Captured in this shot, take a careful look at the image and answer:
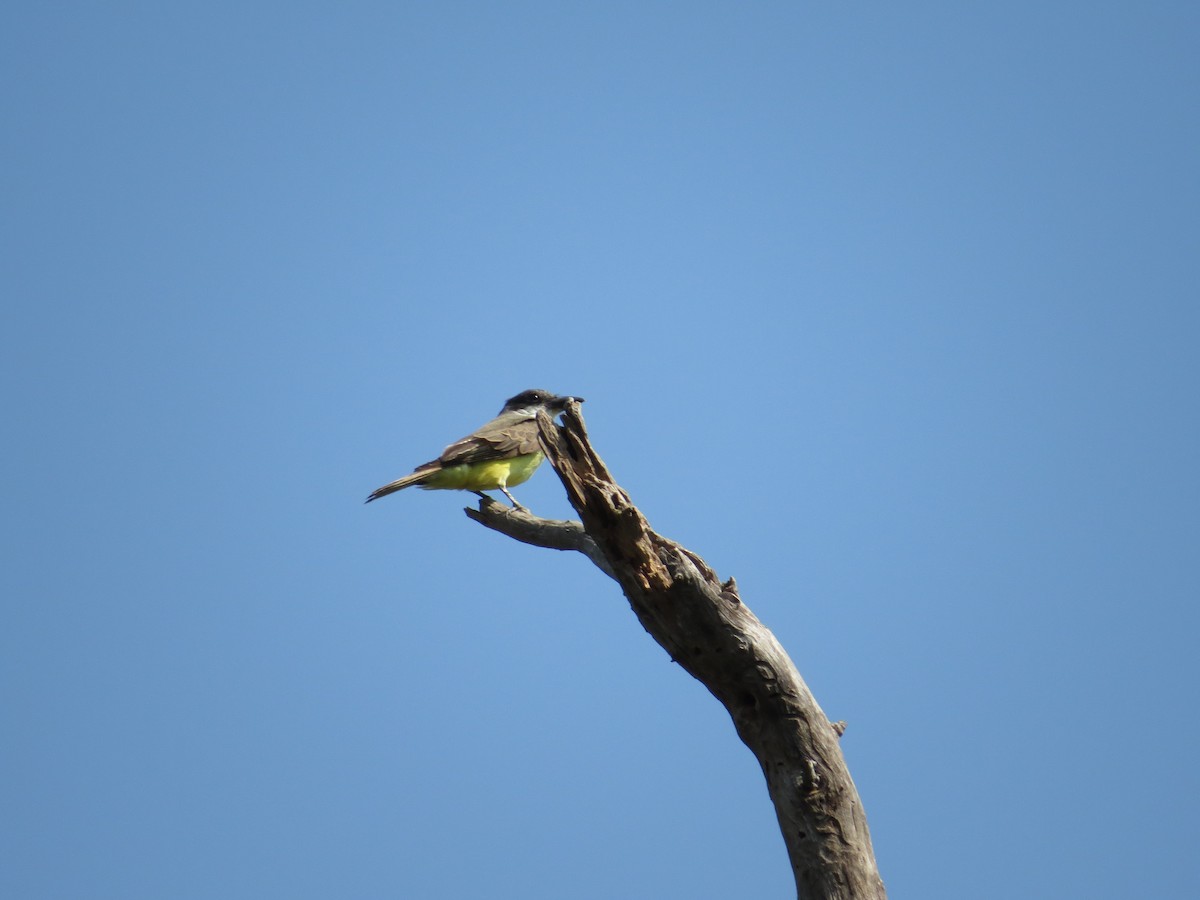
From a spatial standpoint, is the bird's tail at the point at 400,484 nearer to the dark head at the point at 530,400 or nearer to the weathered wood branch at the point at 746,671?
the dark head at the point at 530,400

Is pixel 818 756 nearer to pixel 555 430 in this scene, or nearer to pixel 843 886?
pixel 843 886

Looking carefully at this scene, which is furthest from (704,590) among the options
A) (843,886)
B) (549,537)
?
(549,537)

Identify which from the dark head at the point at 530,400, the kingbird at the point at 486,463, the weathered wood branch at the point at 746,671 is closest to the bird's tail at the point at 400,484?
the kingbird at the point at 486,463

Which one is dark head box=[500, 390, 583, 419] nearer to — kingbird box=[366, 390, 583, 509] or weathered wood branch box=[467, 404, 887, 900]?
kingbird box=[366, 390, 583, 509]

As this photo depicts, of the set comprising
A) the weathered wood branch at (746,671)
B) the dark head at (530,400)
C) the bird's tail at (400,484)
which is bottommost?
the weathered wood branch at (746,671)

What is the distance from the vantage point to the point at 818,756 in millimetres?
6176

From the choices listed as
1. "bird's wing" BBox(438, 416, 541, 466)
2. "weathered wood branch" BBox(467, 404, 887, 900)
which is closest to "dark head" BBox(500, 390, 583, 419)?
"bird's wing" BBox(438, 416, 541, 466)

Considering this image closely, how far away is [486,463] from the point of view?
39.5 feet

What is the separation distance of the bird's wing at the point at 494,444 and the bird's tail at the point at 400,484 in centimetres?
30

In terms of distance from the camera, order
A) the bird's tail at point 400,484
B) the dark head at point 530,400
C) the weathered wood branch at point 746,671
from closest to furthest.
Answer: the weathered wood branch at point 746,671 → the bird's tail at point 400,484 → the dark head at point 530,400

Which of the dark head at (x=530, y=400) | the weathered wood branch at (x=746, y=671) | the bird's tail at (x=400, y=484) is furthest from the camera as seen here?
the dark head at (x=530, y=400)

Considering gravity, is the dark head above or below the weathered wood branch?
above

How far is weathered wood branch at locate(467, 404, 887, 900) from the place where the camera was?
609cm

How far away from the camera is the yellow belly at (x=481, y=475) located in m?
11.9
